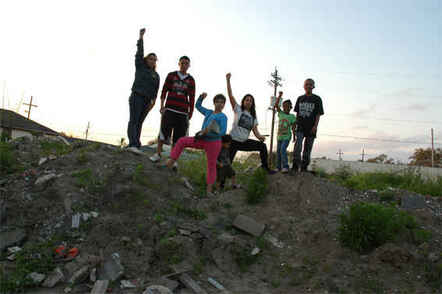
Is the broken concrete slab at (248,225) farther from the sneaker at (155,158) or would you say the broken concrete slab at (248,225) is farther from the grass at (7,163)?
the grass at (7,163)

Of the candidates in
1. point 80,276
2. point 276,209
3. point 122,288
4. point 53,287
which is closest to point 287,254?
point 276,209

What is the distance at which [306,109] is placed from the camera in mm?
5996

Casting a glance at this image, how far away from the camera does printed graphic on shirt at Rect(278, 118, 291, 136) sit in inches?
242

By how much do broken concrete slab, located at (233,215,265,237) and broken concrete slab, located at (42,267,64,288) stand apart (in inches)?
93.5

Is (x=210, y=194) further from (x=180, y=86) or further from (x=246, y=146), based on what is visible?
(x=180, y=86)

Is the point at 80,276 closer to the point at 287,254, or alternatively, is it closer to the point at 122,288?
the point at 122,288

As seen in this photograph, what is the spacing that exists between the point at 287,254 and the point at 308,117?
9.43ft

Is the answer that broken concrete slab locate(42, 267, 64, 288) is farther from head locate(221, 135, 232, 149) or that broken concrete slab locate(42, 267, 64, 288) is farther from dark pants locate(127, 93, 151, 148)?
head locate(221, 135, 232, 149)

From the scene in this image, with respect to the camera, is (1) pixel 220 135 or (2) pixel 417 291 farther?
(1) pixel 220 135

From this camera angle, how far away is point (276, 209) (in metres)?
5.18

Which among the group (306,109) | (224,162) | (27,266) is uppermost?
(306,109)

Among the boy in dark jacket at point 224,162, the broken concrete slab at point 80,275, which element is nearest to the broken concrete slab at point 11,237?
the broken concrete slab at point 80,275

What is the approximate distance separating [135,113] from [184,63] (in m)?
1.27

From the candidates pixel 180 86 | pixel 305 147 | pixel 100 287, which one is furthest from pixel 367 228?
pixel 180 86
